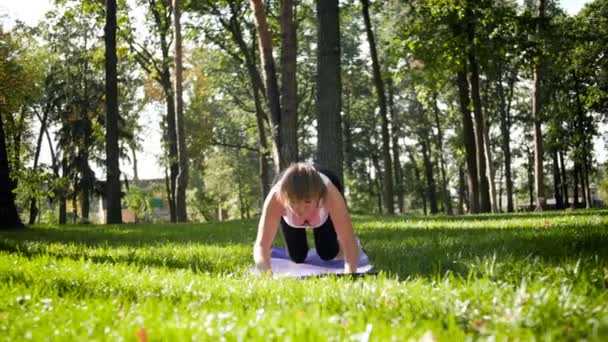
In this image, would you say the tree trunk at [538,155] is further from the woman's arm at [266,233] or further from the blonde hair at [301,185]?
the blonde hair at [301,185]

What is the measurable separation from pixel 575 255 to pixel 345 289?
273 cm

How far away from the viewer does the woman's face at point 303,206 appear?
534 centimetres

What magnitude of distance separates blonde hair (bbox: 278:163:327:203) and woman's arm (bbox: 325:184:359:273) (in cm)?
25

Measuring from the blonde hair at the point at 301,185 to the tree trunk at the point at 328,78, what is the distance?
7.14 metres

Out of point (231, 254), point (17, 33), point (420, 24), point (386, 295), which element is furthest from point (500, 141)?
point (386, 295)

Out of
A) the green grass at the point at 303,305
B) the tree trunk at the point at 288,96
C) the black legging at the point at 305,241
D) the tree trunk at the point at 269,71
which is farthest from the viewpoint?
the tree trunk at the point at 269,71

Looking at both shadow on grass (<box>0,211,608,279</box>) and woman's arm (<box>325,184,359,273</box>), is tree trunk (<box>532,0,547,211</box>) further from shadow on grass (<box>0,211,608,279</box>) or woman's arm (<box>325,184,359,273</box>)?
woman's arm (<box>325,184,359,273</box>)

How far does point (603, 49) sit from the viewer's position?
3325cm

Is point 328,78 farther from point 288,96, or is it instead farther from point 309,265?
point 309,265

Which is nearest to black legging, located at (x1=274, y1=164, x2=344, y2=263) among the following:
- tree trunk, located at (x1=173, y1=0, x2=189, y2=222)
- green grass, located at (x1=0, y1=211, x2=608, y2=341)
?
green grass, located at (x1=0, y1=211, x2=608, y2=341)

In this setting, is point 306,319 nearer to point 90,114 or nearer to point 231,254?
point 231,254

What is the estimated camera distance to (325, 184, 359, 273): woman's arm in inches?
213

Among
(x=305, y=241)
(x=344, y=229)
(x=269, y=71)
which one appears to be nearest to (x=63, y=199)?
(x=269, y=71)

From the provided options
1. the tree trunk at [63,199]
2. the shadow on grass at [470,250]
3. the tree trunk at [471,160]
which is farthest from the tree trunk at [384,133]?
the tree trunk at [63,199]
